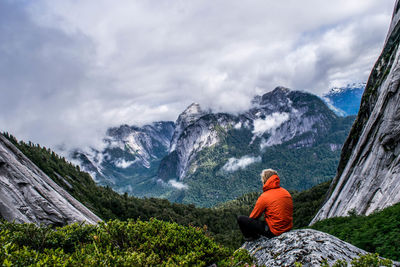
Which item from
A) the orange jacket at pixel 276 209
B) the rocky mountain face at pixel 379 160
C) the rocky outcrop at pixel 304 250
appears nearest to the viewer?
the rocky outcrop at pixel 304 250

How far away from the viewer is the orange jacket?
34.1ft

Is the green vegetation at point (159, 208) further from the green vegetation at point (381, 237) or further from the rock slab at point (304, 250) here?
the green vegetation at point (381, 237)

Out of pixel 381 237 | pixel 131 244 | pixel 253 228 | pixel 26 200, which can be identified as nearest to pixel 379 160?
pixel 381 237

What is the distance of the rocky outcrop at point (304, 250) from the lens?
7671mm

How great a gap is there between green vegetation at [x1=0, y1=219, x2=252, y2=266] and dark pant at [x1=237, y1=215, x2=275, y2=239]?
2.21 m

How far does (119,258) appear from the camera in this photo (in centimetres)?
650

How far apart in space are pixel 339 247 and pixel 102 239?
8.67 meters

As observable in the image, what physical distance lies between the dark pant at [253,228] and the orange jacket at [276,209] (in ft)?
1.12

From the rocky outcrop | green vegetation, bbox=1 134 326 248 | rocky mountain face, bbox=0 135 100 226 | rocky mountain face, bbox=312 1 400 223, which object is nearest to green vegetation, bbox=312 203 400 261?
the rocky outcrop

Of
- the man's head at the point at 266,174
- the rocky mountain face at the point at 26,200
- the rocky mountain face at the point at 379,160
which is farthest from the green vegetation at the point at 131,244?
the rocky mountain face at the point at 379,160

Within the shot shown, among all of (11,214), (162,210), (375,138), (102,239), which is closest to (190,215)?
(162,210)

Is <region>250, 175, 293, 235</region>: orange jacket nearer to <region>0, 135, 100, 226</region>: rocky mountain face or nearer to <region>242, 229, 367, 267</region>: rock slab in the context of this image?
<region>242, 229, 367, 267</region>: rock slab

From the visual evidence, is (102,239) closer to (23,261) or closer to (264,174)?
(23,261)

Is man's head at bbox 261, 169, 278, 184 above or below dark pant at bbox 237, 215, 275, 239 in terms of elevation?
above
